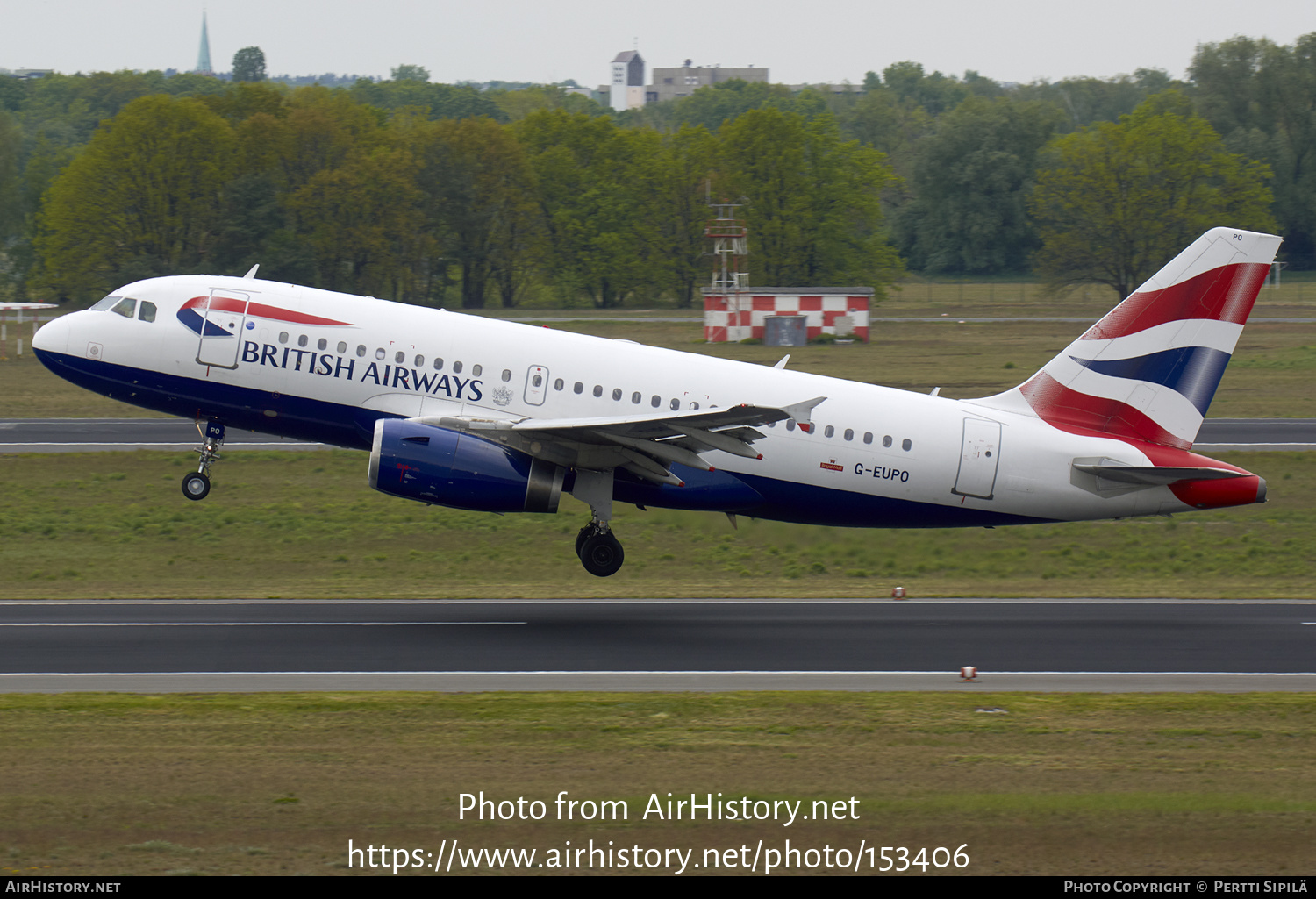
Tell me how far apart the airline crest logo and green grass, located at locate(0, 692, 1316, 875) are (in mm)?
9142

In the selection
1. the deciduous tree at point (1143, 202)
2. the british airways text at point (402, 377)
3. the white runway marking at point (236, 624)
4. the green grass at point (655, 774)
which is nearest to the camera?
the green grass at point (655, 774)

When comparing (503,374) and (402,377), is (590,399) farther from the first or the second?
(402,377)

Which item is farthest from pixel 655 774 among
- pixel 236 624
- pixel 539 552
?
pixel 539 552

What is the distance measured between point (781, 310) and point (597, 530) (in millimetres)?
53446

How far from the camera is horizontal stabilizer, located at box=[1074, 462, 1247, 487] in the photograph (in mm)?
25828

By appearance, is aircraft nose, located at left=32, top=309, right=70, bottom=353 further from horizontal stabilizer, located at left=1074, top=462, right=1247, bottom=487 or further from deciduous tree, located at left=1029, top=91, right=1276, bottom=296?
deciduous tree, located at left=1029, top=91, right=1276, bottom=296

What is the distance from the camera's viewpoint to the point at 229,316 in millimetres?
26375

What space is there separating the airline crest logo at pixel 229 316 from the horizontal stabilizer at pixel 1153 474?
14601 millimetres

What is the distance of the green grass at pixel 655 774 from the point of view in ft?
44.6

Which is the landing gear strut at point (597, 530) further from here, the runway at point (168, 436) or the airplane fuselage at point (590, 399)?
the runway at point (168, 436)

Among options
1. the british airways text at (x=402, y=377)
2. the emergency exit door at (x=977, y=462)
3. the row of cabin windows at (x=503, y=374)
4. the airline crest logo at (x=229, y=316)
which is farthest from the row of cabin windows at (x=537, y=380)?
the emergency exit door at (x=977, y=462)

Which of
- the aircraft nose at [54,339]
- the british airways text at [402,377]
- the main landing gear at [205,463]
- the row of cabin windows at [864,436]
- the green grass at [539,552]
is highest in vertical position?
the aircraft nose at [54,339]

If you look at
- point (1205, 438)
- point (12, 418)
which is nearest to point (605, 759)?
point (1205, 438)
